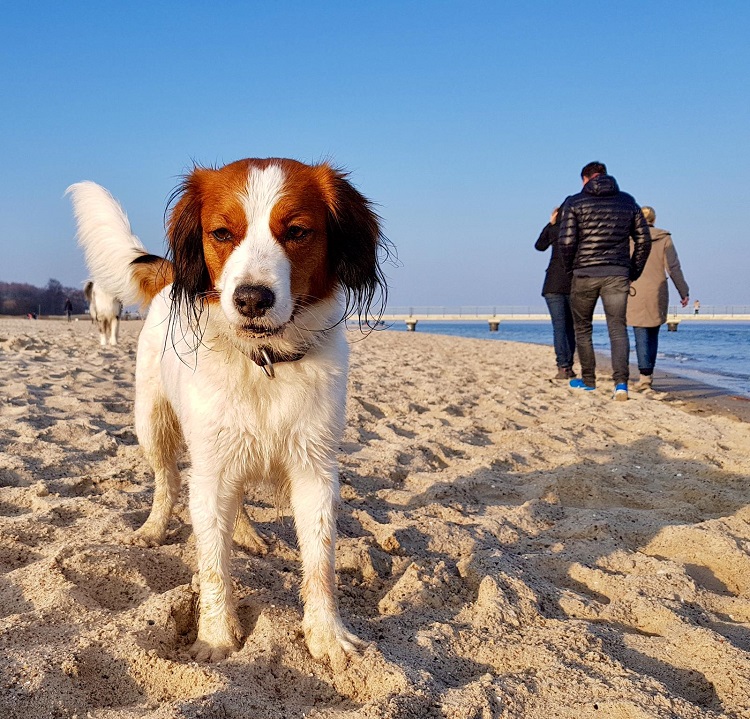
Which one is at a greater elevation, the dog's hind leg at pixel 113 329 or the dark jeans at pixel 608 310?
the dark jeans at pixel 608 310

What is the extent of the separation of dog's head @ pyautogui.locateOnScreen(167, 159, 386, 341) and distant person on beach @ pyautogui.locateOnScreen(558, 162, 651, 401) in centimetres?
498

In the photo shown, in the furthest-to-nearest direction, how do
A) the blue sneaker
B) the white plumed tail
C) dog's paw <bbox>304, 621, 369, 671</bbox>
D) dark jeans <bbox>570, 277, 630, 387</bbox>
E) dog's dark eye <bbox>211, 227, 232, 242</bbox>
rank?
1. the blue sneaker
2. dark jeans <bbox>570, 277, 630, 387</bbox>
3. the white plumed tail
4. dog's dark eye <bbox>211, 227, 232, 242</bbox>
5. dog's paw <bbox>304, 621, 369, 671</bbox>

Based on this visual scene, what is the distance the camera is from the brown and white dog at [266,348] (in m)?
2.11

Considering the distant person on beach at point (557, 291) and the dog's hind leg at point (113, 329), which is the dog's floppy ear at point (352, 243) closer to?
the distant person on beach at point (557, 291)

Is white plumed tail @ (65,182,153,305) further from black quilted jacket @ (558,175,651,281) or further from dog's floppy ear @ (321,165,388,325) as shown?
black quilted jacket @ (558,175,651,281)

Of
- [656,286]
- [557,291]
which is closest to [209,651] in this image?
[557,291]

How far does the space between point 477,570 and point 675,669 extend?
87 centimetres

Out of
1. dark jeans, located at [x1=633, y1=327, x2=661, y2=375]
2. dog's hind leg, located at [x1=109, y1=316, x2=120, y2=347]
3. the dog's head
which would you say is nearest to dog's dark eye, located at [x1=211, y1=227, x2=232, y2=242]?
the dog's head

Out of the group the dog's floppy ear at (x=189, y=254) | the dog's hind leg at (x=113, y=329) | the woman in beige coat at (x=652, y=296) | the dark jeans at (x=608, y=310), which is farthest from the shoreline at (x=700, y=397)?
the dog's hind leg at (x=113, y=329)

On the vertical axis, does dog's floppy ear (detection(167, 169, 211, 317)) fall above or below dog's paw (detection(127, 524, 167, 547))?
above

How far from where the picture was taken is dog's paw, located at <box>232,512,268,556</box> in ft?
9.52

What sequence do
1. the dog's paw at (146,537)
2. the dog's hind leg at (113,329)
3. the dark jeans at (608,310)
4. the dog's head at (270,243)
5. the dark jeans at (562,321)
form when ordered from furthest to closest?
the dog's hind leg at (113,329) → the dark jeans at (562,321) → the dark jeans at (608,310) → the dog's paw at (146,537) → the dog's head at (270,243)

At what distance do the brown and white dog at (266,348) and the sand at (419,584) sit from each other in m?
0.23

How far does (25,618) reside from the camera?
6.54 feet
